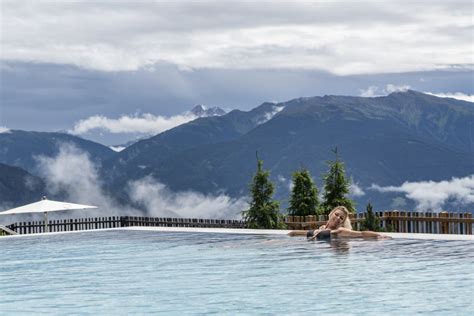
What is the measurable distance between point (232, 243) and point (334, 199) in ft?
37.0

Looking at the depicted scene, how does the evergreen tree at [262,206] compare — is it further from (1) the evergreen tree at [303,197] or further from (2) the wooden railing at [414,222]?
(2) the wooden railing at [414,222]

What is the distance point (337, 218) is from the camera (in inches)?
1081

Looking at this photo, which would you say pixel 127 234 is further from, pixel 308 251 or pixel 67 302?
pixel 67 302

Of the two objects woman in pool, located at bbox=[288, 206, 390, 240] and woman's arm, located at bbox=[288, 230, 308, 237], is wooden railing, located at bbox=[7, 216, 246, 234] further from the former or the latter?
woman in pool, located at bbox=[288, 206, 390, 240]

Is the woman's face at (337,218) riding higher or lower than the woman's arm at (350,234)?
higher

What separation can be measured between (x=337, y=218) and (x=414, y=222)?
846 centimetres

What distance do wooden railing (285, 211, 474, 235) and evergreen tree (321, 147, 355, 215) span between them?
8.67 ft

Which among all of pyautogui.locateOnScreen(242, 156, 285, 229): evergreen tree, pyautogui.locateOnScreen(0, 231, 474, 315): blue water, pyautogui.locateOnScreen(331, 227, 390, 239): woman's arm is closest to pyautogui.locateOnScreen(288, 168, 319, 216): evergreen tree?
pyautogui.locateOnScreen(242, 156, 285, 229): evergreen tree

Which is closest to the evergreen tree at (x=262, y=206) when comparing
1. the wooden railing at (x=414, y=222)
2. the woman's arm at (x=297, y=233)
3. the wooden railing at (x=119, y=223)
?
the wooden railing at (x=414, y=222)

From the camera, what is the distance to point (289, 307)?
49.1ft

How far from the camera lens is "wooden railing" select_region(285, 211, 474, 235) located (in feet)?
107

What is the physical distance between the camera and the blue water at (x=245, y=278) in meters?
15.3

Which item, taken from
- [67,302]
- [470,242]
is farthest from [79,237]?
[67,302]

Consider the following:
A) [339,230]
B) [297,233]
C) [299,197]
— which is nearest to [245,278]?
[339,230]
